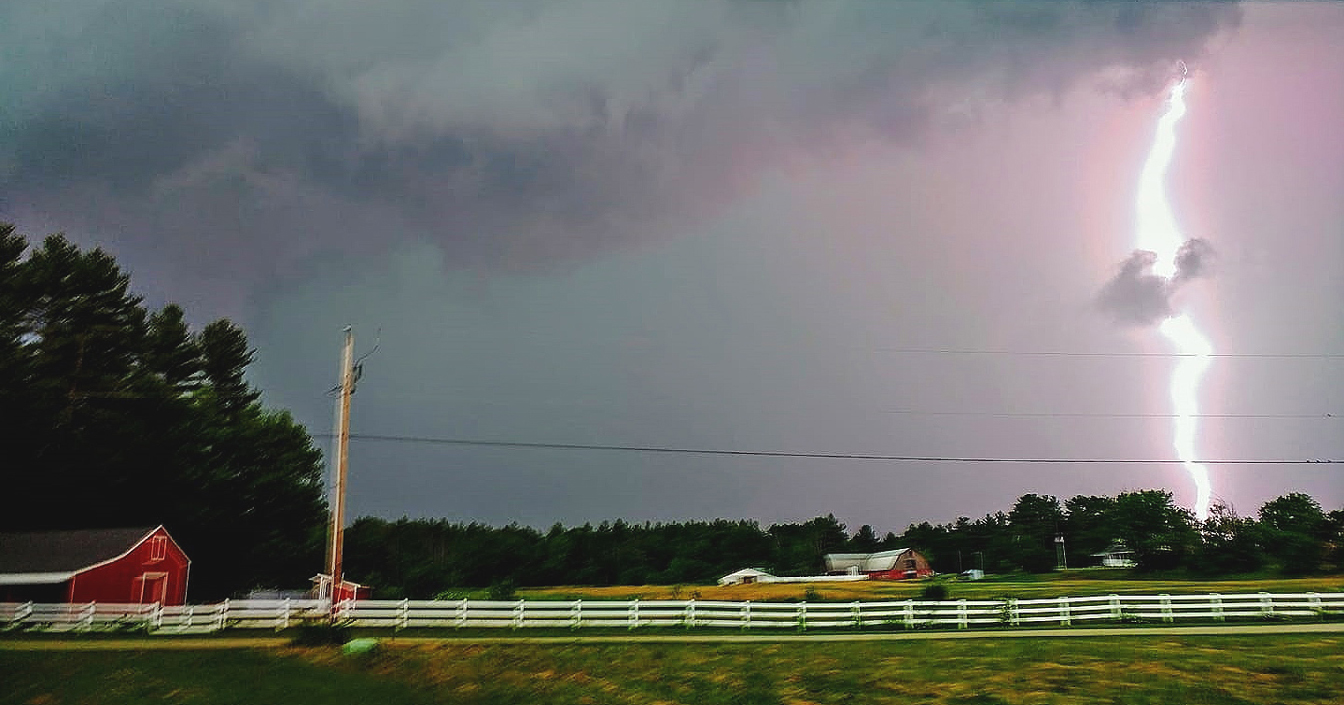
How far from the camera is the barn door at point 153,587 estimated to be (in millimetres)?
42822

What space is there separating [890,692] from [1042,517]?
14503 centimetres

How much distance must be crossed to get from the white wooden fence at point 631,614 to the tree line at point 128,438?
21.1m

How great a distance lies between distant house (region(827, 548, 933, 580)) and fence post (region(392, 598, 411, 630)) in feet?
270

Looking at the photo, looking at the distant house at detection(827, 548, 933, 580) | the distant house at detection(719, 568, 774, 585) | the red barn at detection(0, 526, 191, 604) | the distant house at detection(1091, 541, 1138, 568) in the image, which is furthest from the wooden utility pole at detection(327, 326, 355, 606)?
the distant house at detection(1091, 541, 1138, 568)

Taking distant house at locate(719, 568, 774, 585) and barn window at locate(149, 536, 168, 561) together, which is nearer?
barn window at locate(149, 536, 168, 561)

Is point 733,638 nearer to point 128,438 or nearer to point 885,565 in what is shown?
point 128,438

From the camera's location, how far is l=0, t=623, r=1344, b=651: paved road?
26.4m

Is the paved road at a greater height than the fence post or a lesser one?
lesser

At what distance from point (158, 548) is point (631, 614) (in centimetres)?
2530

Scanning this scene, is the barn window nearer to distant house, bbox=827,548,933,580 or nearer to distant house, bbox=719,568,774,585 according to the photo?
distant house, bbox=719,568,774,585

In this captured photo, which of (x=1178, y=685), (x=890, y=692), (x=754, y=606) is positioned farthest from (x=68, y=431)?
(x=1178, y=685)

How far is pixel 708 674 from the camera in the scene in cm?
2214

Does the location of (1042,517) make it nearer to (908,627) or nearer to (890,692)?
(908,627)

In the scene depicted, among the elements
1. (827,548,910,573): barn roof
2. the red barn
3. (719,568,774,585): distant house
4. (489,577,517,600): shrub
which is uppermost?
the red barn
